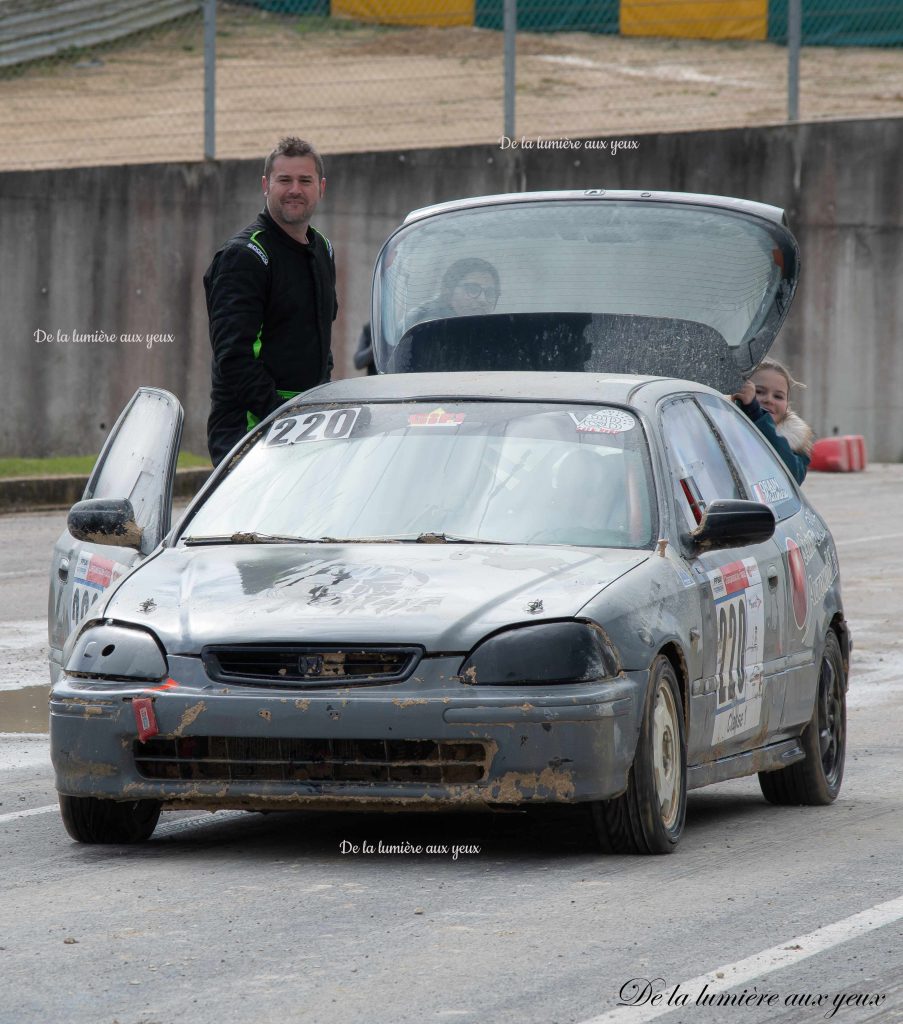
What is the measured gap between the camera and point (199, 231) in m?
26.1

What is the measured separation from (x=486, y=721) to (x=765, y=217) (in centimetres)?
441

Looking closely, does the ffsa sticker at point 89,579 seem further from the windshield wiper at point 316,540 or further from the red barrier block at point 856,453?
the red barrier block at point 856,453

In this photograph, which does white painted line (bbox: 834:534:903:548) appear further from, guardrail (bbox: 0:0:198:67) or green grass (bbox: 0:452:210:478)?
guardrail (bbox: 0:0:198:67)

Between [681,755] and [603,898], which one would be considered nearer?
[603,898]

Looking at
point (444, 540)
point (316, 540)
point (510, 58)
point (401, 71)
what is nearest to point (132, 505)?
point (316, 540)

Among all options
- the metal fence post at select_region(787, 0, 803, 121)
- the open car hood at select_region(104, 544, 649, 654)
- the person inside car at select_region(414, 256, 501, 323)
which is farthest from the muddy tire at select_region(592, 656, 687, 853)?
the metal fence post at select_region(787, 0, 803, 121)

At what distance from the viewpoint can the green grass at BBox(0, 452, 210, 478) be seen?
2108cm

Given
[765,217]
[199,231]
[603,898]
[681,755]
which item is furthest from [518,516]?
[199,231]

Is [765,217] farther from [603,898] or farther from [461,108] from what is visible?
[461,108]

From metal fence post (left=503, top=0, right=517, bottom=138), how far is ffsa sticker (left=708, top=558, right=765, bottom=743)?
1884cm

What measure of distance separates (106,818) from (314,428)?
1.52m

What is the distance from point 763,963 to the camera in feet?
16.2

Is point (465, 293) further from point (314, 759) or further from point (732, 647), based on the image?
point (314, 759)

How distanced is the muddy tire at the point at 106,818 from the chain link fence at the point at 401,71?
19588mm
